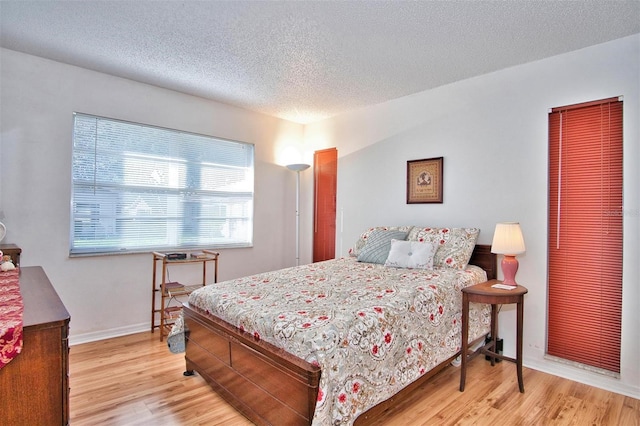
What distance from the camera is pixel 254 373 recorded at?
1887mm

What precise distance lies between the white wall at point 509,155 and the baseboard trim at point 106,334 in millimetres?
2622

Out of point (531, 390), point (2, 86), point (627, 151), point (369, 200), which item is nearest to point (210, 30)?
point (2, 86)

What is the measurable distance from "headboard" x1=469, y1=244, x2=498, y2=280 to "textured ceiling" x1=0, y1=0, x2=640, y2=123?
1.60m

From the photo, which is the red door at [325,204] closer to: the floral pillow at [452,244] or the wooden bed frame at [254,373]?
the floral pillow at [452,244]

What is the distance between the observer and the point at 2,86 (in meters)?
2.82

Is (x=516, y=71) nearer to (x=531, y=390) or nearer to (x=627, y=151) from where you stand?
(x=627, y=151)

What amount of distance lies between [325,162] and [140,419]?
3.45 metres

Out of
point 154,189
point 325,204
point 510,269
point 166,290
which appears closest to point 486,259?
point 510,269

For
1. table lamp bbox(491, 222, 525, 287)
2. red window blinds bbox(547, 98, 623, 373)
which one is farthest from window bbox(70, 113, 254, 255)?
red window blinds bbox(547, 98, 623, 373)

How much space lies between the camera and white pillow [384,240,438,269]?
292 cm

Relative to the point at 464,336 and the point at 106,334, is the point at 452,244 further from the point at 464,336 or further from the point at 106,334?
the point at 106,334

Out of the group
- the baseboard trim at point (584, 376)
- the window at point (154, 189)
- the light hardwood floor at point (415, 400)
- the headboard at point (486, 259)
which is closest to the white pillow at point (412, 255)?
the headboard at point (486, 259)

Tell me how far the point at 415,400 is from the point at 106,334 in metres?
2.87

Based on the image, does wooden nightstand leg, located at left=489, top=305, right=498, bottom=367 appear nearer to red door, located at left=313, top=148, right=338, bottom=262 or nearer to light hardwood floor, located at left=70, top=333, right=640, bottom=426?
light hardwood floor, located at left=70, top=333, right=640, bottom=426
